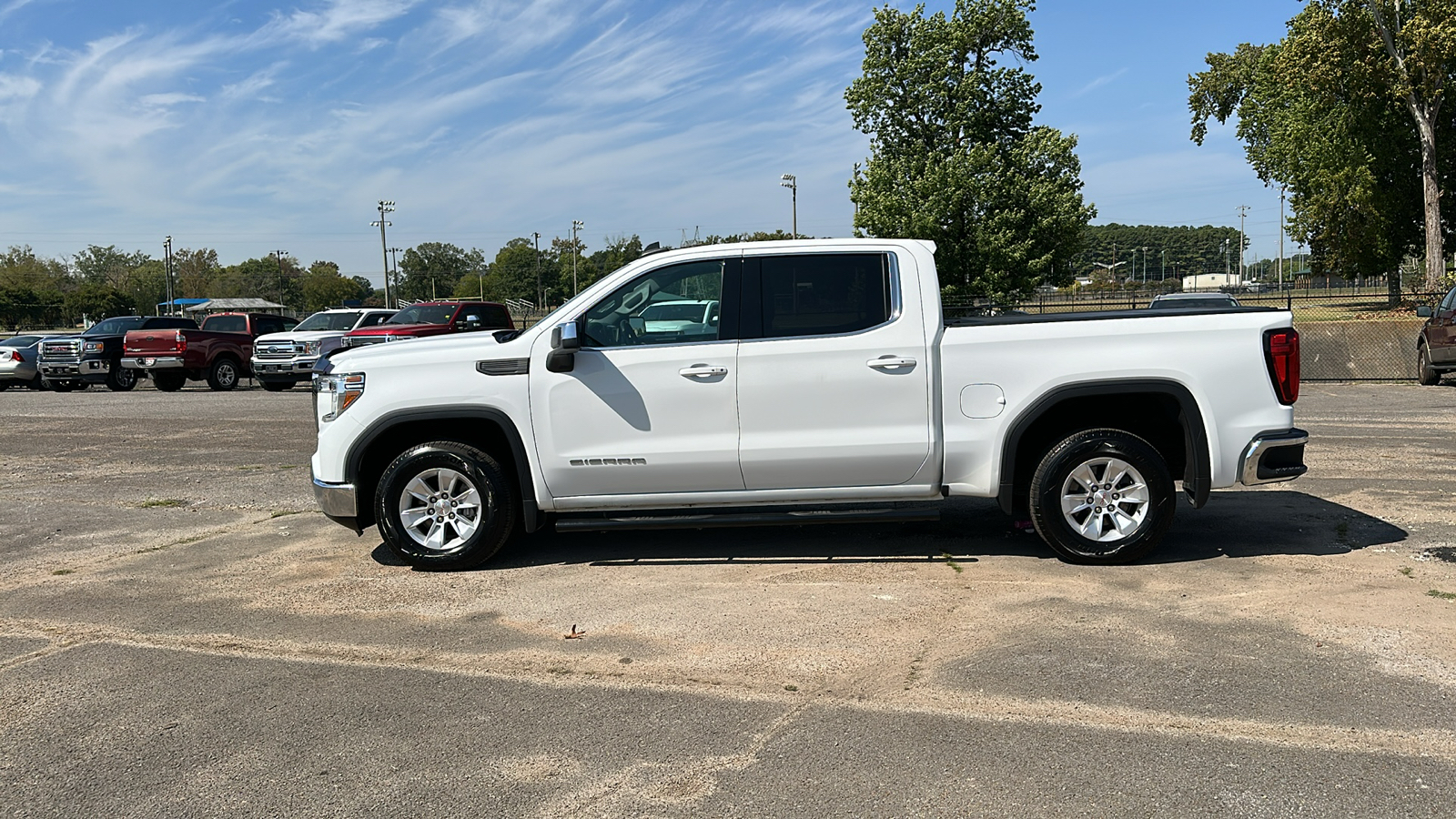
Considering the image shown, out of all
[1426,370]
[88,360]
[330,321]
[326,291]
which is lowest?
[1426,370]

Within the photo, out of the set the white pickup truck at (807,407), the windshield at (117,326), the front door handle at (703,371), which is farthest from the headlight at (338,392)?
the windshield at (117,326)

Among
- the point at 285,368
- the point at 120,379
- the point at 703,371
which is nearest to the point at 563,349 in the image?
the point at 703,371

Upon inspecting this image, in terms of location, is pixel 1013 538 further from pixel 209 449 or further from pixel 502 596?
pixel 209 449

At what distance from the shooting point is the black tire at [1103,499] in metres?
6.09

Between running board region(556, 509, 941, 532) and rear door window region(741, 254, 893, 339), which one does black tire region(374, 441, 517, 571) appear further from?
rear door window region(741, 254, 893, 339)

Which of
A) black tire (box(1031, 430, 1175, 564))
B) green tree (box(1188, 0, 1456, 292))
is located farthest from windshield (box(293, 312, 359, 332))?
green tree (box(1188, 0, 1456, 292))

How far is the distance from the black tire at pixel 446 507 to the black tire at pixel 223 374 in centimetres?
2087

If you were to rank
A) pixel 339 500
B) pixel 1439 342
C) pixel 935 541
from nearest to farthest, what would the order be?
1. pixel 339 500
2. pixel 935 541
3. pixel 1439 342

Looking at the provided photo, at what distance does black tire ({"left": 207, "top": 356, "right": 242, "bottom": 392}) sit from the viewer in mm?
24844

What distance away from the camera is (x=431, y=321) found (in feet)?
74.3

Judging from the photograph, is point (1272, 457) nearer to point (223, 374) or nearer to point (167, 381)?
point (223, 374)

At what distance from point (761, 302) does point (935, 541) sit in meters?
2.02

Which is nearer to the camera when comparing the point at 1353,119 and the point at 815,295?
the point at 815,295

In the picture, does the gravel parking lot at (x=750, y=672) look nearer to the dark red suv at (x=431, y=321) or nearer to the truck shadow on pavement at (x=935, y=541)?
the truck shadow on pavement at (x=935, y=541)
